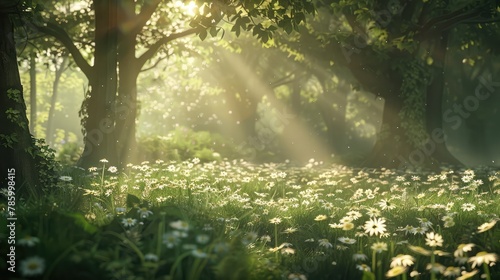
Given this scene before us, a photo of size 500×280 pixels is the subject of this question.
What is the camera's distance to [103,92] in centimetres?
1452

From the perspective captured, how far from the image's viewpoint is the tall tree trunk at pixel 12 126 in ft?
26.6

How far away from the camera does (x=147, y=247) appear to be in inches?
181

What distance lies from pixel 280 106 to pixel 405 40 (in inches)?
1149

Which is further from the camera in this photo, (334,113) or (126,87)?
(334,113)

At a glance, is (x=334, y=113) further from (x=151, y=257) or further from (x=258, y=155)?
(x=151, y=257)

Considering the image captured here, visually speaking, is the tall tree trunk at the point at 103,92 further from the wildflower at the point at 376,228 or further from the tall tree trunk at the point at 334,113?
the tall tree trunk at the point at 334,113

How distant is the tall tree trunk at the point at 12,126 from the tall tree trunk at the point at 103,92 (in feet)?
19.1

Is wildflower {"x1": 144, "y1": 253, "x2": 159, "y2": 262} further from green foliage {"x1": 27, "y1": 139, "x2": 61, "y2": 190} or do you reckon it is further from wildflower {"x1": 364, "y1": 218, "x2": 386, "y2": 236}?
green foliage {"x1": 27, "y1": 139, "x2": 61, "y2": 190}

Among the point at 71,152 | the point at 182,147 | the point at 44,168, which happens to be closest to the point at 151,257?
the point at 44,168

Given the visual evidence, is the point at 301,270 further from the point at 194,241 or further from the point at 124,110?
the point at 124,110

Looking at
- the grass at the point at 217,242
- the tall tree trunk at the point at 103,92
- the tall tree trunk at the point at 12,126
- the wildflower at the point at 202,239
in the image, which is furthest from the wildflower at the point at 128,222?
the tall tree trunk at the point at 103,92

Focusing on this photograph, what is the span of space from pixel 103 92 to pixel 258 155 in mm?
19236

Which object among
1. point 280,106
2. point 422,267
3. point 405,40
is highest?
point 280,106

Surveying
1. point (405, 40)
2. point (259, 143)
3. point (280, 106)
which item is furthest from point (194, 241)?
point (280, 106)
